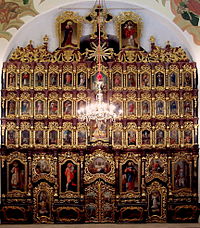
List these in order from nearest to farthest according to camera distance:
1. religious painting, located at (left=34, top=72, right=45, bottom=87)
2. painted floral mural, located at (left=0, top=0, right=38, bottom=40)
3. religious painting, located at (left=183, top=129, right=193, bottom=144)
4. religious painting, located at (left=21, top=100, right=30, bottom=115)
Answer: painted floral mural, located at (left=0, top=0, right=38, bottom=40) < religious painting, located at (left=183, top=129, right=193, bottom=144) < religious painting, located at (left=21, top=100, right=30, bottom=115) < religious painting, located at (left=34, top=72, right=45, bottom=87)

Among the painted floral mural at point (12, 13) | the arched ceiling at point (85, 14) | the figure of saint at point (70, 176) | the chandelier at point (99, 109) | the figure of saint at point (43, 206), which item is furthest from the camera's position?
the figure of saint at point (70, 176)

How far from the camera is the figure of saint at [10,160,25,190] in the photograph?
14.3 m

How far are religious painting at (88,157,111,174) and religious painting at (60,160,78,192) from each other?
522 millimetres

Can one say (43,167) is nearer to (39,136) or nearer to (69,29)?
(39,136)

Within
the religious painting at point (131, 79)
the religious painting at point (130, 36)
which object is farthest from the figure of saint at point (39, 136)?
the religious painting at point (130, 36)

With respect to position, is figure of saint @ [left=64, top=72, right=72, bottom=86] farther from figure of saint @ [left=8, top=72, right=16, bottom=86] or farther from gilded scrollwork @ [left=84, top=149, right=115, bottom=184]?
gilded scrollwork @ [left=84, top=149, right=115, bottom=184]

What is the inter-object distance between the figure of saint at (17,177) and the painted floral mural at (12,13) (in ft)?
13.6

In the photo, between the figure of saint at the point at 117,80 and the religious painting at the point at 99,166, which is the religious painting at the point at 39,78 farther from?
the religious painting at the point at 99,166

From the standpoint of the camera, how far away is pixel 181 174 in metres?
14.4

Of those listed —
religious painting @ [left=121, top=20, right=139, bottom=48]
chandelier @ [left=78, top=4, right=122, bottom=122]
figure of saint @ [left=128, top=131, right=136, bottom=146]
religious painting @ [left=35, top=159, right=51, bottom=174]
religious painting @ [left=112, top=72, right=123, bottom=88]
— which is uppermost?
religious painting @ [left=121, top=20, right=139, bottom=48]

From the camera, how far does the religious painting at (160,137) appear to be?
14492 millimetres

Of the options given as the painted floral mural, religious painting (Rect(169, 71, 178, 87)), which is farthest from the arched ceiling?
religious painting (Rect(169, 71, 178, 87))

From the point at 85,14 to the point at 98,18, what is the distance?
50 centimetres

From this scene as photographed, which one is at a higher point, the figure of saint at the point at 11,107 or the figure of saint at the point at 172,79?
the figure of saint at the point at 172,79
